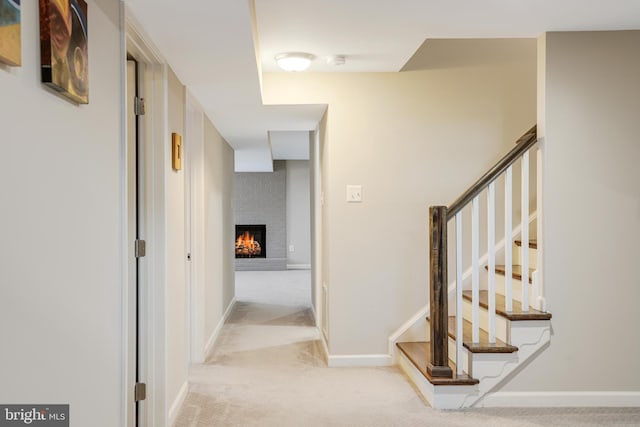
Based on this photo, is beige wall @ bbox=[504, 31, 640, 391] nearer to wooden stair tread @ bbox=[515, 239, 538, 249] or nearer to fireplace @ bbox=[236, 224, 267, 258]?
wooden stair tread @ bbox=[515, 239, 538, 249]

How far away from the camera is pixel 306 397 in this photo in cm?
320

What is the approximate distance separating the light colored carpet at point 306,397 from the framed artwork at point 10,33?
2.21m

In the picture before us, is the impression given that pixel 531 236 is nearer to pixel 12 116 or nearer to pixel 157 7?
pixel 157 7

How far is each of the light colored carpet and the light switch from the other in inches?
47.7

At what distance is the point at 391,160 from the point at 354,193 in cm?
36

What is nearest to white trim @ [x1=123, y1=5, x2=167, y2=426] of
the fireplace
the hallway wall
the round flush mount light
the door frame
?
the door frame

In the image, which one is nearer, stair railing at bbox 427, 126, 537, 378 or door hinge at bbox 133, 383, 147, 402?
door hinge at bbox 133, 383, 147, 402

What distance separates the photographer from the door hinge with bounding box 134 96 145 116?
103 inches

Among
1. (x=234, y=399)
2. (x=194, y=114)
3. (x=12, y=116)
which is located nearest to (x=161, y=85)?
(x=194, y=114)

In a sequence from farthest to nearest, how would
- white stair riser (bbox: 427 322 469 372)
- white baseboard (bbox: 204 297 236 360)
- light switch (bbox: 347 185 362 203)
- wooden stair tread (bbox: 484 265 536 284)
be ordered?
white baseboard (bbox: 204 297 236 360)
light switch (bbox: 347 185 362 203)
wooden stair tread (bbox: 484 265 536 284)
white stair riser (bbox: 427 322 469 372)

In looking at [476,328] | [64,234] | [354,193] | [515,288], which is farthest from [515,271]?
[64,234]

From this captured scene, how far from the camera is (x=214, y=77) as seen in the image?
3.10 meters

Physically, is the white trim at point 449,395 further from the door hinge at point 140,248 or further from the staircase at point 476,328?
the door hinge at point 140,248

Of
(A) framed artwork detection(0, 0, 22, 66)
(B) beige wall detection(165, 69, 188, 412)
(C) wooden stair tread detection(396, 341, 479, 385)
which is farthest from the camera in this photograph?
(C) wooden stair tread detection(396, 341, 479, 385)
